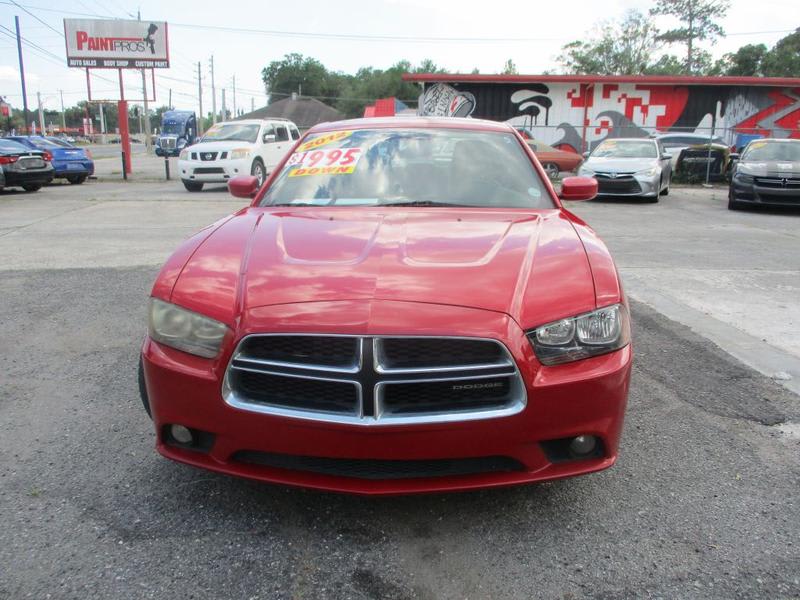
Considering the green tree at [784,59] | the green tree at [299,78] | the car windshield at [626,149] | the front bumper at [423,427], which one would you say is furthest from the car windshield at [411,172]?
the green tree at [299,78]

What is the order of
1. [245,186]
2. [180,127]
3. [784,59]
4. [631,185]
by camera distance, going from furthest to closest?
[784,59]
[180,127]
[631,185]
[245,186]

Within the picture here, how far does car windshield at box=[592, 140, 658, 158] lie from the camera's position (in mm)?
14906

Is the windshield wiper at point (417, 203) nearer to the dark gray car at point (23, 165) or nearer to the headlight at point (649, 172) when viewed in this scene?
the headlight at point (649, 172)

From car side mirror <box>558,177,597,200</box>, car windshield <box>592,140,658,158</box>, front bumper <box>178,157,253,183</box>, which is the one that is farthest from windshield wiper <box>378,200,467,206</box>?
front bumper <box>178,157,253,183</box>

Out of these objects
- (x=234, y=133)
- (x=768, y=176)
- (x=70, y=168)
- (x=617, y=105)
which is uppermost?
(x=617, y=105)

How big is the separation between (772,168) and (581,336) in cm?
1267

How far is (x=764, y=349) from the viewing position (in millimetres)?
4430

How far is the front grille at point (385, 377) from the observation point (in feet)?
7.07

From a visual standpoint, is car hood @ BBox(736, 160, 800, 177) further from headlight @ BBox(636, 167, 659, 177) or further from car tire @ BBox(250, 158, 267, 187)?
car tire @ BBox(250, 158, 267, 187)

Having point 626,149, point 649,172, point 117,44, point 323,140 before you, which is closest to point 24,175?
point 117,44

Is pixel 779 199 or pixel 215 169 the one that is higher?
pixel 215 169

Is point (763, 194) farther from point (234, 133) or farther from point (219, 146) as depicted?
point (234, 133)

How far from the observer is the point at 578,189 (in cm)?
425

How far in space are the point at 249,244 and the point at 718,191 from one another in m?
18.6
